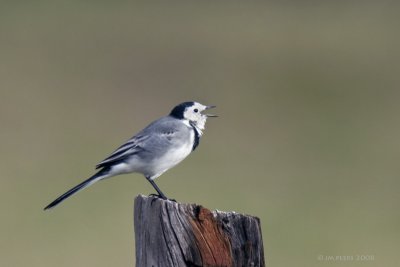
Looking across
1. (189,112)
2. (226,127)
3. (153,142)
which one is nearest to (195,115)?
(189,112)

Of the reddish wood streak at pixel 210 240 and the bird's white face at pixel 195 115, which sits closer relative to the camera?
the reddish wood streak at pixel 210 240

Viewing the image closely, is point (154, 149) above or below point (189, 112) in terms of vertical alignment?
below

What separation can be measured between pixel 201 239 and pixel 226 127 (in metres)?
17.8

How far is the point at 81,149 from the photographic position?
1955 cm

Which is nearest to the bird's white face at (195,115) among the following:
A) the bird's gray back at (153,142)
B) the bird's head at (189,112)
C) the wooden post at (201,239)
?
the bird's head at (189,112)

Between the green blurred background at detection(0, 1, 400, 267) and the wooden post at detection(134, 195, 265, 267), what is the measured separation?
8.59m

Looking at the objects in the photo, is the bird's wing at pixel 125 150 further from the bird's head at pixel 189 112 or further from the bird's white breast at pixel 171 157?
the bird's head at pixel 189 112

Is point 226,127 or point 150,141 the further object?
point 226,127

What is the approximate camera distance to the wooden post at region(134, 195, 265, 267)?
4.20m

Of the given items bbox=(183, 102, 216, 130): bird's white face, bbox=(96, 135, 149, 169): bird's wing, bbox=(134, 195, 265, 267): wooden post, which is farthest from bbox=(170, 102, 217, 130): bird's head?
bbox=(134, 195, 265, 267): wooden post

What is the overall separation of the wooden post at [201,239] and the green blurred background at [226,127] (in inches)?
338

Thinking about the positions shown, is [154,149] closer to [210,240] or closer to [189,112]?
[189,112]

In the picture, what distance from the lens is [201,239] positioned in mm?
4234

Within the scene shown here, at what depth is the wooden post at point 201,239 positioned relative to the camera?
13.8 ft
